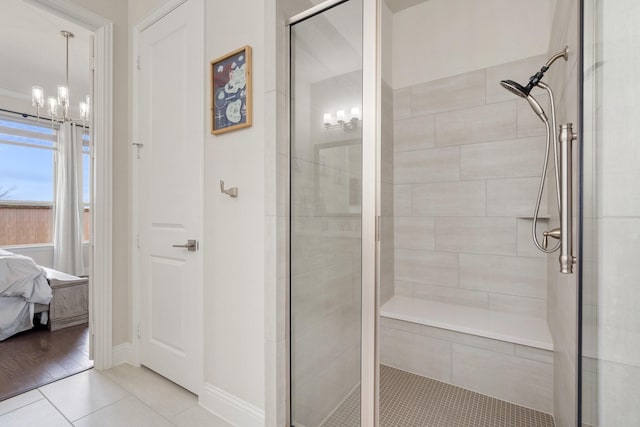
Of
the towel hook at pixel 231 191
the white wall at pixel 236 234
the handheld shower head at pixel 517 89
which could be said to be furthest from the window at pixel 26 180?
the handheld shower head at pixel 517 89

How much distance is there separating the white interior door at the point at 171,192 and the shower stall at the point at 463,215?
71 cm

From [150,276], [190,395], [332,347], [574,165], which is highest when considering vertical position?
[574,165]

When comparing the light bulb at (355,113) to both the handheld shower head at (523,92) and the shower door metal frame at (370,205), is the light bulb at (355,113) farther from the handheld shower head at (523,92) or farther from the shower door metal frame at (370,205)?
the handheld shower head at (523,92)

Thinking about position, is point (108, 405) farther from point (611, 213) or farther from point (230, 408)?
point (611, 213)

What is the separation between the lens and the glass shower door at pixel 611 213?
26.0 inches

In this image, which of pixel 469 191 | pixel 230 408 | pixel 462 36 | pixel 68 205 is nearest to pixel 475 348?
pixel 469 191

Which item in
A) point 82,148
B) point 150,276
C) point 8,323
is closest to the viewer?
point 150,276

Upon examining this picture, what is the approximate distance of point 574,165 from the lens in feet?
3.30

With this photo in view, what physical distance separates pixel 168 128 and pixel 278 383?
1.72m

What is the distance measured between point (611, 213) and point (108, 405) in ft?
8.11

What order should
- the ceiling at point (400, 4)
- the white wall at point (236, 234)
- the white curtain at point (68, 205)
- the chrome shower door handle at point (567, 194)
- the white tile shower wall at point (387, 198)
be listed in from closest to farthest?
the chrome shower door handle at point (567, 194), the white wall at point (236, 234), the white tile shower wall at point (387, 198), the ceiling at point (400, 4), the white curtain at point (68, 205)

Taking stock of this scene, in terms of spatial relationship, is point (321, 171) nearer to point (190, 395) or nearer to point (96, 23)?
point (190, 395)

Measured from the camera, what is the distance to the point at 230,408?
166 cm

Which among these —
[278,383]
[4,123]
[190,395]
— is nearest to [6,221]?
[4,123]
